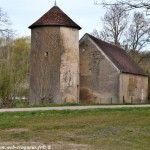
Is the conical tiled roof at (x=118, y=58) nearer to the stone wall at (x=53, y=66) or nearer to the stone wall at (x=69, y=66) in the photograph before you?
the stone wall at (x=69, y=66)

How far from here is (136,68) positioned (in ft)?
171

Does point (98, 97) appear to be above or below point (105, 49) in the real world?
below

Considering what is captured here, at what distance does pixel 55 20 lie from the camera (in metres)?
41.8

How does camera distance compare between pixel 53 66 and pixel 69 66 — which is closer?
pixel 53 66

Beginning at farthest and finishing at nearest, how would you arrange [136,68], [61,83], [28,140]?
[136,68], [61,83], [28,140]

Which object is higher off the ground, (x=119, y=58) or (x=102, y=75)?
(x=119, y=58)

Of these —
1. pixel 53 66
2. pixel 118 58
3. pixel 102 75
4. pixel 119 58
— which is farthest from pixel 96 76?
pixel 53 66

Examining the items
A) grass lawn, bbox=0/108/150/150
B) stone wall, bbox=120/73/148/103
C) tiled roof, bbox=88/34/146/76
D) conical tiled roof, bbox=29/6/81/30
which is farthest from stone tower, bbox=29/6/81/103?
grass lawn, bbox=0/108/150/150

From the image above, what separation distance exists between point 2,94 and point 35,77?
7.43 m

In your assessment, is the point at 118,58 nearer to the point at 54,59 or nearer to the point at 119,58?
the point at 119,58

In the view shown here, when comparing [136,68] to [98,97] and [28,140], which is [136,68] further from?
[28,140]

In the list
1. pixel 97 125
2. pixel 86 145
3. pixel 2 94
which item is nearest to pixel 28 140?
pixel 86 145

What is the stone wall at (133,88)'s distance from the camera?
45.2 m

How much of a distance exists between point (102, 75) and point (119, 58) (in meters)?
5.13
